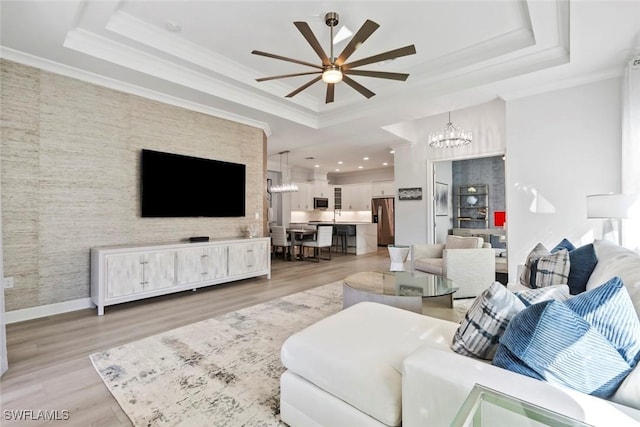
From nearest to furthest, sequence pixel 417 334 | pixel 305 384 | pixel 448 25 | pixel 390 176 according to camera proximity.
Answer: pixel 305 384 → pixel 417 334 → pixel 448 25 → pixel 390 176

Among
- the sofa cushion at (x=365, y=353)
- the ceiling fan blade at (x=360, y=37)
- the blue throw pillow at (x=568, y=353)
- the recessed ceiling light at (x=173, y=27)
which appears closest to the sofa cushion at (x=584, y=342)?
the blue throw pillow at (x=568, y=353)

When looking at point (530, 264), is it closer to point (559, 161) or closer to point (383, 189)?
point (559, 161)

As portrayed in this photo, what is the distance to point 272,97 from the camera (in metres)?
4.86

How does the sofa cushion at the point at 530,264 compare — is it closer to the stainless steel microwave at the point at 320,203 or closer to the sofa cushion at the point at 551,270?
the sofa cushion at the point at 551,270

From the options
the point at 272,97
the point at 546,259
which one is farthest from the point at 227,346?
the point at 272,97

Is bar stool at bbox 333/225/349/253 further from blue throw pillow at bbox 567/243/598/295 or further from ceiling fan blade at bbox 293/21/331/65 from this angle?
blue throw pillow at bbox 567/243/598/295

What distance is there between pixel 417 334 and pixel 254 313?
2244mm

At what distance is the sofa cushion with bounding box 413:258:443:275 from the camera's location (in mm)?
4237

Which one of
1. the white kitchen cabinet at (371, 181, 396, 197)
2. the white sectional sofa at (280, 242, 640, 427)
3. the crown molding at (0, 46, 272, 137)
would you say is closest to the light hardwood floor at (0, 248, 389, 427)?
the white sectional sofa at (280, 242, 640, 427)

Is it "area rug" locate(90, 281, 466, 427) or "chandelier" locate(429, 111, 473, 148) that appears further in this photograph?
"chandelier" locate(429, 111, 473, 148)

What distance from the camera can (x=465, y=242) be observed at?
458cm

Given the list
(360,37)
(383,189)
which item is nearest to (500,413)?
(360,37)

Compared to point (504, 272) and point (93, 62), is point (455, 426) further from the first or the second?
point (504, 272)

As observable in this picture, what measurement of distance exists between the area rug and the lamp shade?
298 cm
